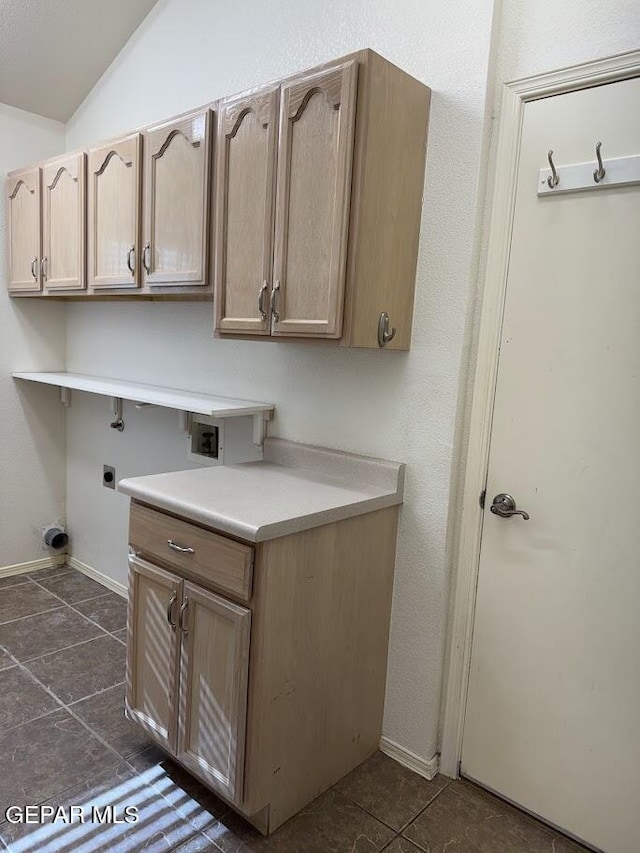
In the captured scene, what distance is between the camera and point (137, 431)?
2.94 meters

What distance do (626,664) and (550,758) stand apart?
384 millimetres

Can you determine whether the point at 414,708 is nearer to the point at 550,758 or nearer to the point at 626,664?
the point at 550,758

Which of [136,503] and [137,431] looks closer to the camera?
[136,503]

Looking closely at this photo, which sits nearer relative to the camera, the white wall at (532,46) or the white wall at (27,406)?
the white wall at (532,46)

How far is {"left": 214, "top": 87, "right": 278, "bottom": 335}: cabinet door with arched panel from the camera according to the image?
174 cm

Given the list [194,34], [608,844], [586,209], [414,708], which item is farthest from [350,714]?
[194,34]

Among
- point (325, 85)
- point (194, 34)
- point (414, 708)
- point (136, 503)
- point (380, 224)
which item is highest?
point (194, 34)

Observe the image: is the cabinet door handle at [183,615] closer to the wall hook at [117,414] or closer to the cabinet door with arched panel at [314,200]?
the cabinet door with arched panel at [314,200]

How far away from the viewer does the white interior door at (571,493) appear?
4.91 ft

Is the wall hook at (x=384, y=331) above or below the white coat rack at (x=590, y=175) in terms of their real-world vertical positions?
below

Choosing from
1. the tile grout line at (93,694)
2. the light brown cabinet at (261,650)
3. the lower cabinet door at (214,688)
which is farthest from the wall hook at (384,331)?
the tile grout line at (93,694)

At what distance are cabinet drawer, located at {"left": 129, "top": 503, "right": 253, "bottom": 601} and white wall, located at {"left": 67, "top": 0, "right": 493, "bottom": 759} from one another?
2.02ft

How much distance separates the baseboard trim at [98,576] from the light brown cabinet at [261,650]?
130 centimetres

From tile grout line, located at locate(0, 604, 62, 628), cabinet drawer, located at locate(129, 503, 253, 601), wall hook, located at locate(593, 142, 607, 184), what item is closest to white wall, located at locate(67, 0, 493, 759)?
wall hook, located at locate(593, 142, 607, 184)
